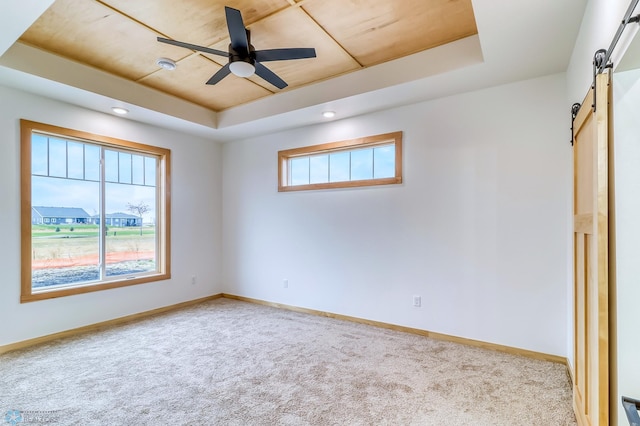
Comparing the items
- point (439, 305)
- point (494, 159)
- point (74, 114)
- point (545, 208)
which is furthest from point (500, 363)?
point (74, 114)

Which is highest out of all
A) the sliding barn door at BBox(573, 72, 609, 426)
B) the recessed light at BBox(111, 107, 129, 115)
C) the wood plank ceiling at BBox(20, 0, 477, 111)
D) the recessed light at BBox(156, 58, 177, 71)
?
the wood plank ceiling at BBox(20, 0, 477, 111)

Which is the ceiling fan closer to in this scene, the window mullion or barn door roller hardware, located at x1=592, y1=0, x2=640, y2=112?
barn door roller hardware, located at x1=592, y1=0, x2=640, y2=112

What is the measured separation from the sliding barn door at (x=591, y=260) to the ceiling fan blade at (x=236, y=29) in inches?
79.4

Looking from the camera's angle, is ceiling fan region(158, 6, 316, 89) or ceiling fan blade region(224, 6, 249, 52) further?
ceiling fan region(158, 6, 316, 89)

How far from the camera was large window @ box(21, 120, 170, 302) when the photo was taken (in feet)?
11.0

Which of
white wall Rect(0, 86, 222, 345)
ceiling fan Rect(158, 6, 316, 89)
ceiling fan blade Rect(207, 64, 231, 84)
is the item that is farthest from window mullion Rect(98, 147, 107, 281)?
ceiling fan Rect(158, 6, 316, 89)

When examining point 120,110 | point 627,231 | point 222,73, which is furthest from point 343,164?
point 627,231

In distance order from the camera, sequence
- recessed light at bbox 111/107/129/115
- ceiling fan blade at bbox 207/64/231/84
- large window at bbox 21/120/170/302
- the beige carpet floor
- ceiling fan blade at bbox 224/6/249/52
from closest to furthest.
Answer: ceiling fan blade at bbox 224/6/249/52 < the beige carpet floor < ceiling fan blade at bbox 207/64/231/84 < large window at bbox 21/120/170/302 < recessed light at bbox 111/107/129/115

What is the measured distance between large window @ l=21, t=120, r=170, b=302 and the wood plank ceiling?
44.6 inches

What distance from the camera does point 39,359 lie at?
2.89m

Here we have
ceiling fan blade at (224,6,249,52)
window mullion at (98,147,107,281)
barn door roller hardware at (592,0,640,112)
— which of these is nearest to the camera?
barn door roller hardware at (592,0,640,112)

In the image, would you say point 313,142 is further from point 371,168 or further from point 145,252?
point 145,252

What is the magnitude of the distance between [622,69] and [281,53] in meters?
2.00

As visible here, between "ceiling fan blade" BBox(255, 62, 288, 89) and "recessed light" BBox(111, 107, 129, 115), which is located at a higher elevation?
"recessed light" BBox(111, 107, 129, 115)
